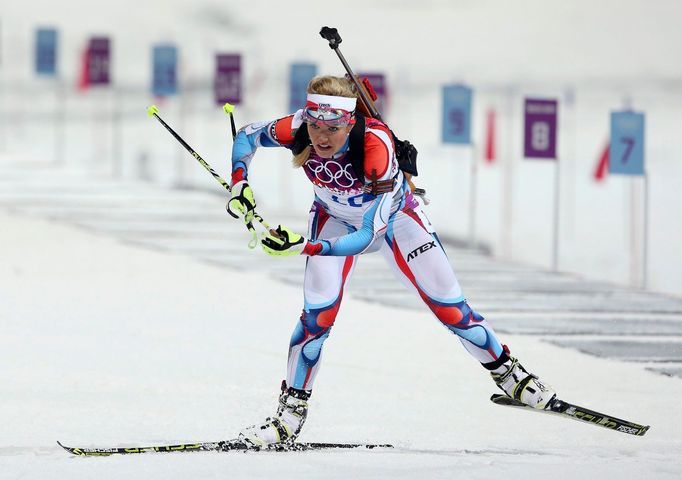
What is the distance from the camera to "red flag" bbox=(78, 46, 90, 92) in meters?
30.0

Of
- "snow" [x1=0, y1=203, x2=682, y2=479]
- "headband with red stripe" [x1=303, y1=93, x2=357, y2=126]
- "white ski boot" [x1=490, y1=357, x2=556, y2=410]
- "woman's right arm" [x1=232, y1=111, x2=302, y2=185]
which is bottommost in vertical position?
"snow" [x1=0, y1=203, x2=682, y2=479]

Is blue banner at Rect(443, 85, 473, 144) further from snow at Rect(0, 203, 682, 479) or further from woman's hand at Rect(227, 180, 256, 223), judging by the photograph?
woman's hand at Rect(227, 180, 256, 223)

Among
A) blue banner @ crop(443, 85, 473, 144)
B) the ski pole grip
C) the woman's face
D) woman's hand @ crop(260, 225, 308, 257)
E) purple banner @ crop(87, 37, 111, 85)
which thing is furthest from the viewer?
purple banner @ crop(87, 37, 111, 85)

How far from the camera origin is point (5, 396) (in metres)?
9.05

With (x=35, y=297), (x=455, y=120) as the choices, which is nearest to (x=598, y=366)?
(x=35, y=297)

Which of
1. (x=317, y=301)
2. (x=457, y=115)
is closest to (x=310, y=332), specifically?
(x=317, y=301)

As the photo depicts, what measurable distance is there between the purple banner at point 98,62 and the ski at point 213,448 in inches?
888

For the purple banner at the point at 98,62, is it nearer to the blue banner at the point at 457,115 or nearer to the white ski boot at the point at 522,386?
the blue banner at the point at 457,115

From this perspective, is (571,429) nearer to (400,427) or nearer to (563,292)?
(400,427)

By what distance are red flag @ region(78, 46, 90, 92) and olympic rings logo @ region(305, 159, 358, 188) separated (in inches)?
900

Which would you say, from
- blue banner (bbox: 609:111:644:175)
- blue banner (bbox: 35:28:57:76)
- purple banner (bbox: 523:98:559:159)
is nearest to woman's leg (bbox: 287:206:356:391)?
blue banner (bbox: 609:111:644:175)

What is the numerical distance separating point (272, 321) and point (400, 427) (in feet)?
14.0

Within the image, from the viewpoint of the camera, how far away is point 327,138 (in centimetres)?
729

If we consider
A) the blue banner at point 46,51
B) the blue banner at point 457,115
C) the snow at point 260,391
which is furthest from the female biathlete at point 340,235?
the blue banner at point 46,51
